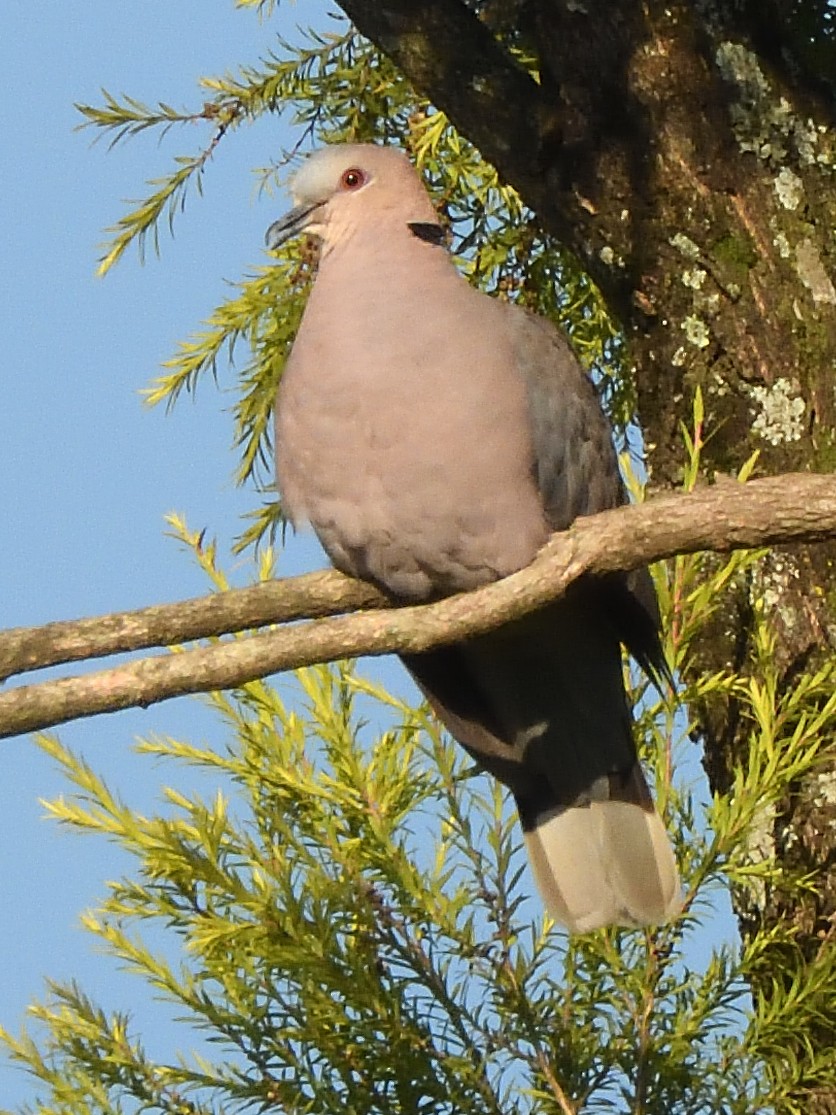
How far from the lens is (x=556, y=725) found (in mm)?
2648

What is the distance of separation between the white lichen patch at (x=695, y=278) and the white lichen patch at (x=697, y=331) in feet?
0.13

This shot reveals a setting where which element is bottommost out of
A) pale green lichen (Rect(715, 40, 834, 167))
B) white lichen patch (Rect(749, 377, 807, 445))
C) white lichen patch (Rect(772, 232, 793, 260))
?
white lichen patch (Rect(749, 377, 807, 445))

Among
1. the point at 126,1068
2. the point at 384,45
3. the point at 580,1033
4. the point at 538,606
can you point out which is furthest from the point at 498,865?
the point at 384,45

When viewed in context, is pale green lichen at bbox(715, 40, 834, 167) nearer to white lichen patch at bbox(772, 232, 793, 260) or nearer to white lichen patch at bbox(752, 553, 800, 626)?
white lichen patch at bbox(772, 232, 793, 260)

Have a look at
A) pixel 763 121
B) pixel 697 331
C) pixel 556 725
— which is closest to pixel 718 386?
pixel 697 331

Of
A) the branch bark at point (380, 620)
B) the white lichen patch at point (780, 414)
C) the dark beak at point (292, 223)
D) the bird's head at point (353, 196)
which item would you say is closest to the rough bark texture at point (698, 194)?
the white lichen patch at point (780, 414)

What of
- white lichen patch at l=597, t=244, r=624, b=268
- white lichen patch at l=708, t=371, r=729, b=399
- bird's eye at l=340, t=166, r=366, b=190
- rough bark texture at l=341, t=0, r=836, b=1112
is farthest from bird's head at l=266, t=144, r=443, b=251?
white lichen patch at l=708, t=371, r=729, b=399

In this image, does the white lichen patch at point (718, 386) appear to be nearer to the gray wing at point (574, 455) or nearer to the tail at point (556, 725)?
the gray wing at point (574, 455)

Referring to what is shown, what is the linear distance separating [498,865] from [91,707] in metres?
0.52

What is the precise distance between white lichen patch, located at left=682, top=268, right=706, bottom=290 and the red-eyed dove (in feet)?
0.72

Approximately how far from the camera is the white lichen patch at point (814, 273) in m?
2.53

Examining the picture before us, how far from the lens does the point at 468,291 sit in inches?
97.1

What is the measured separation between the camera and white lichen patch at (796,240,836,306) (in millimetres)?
2529

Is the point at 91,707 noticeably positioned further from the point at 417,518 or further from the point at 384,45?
the point at 384,45
